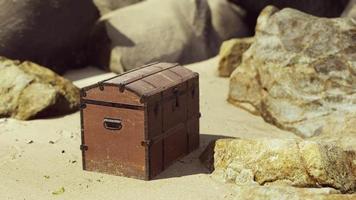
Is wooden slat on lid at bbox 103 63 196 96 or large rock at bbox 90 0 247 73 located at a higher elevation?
wooden slat on lid at bbox 103 63 196 96

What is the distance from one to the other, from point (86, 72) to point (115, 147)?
4203mm

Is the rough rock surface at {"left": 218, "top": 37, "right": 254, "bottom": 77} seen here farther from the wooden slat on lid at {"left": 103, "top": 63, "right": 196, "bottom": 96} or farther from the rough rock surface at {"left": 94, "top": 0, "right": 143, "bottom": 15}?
the wooden slat on lid at {"left": 103, "top": 63, "right": 196, "bottom": 96}

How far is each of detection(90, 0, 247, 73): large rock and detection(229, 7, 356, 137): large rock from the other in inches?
92.3

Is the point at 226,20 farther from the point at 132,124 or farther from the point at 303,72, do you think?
the point at 132,124

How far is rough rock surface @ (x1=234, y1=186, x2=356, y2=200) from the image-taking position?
545cm

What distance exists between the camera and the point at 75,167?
6.68 metres

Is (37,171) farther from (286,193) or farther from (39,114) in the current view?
(286,193)

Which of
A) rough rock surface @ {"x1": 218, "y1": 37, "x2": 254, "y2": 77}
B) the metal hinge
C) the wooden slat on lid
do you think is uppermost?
the wooden slat on lid

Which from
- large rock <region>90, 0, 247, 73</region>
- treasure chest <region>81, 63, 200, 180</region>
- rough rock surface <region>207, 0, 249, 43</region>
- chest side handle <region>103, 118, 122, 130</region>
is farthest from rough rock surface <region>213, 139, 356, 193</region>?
rough rock surface <region>207, 0, 249, 43</region>

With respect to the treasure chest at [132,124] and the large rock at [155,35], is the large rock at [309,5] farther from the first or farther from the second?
the treasure chest at [132,124]

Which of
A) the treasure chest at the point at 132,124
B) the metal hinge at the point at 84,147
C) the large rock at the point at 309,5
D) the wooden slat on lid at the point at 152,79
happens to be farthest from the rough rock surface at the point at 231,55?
the metal hinge at the point at 84,147

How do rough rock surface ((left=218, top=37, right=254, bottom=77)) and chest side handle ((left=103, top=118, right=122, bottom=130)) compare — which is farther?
rough rock surface ((left=218, top=37, right=254, bottom=77))

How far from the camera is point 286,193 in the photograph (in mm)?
5578

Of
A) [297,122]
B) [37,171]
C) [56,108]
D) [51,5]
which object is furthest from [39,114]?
[297,122]
